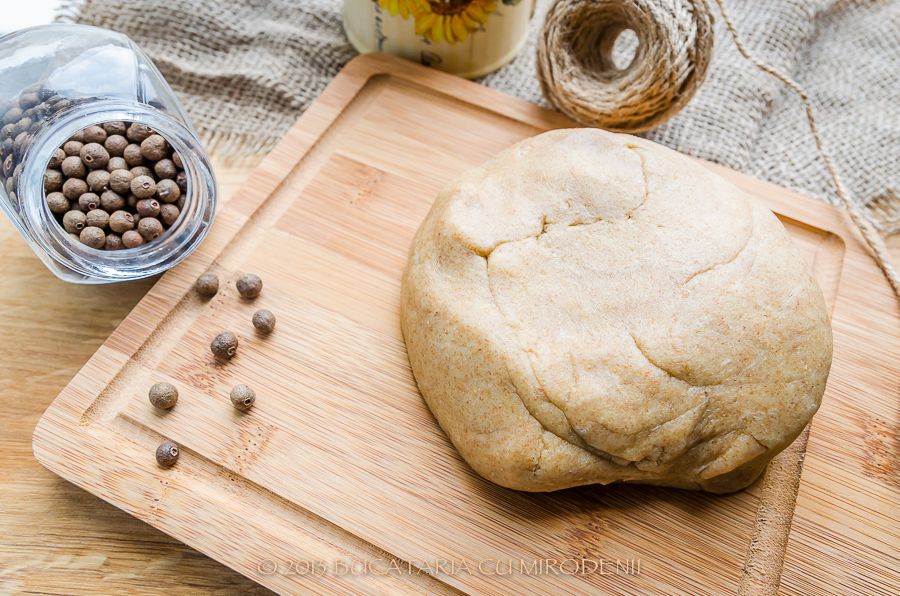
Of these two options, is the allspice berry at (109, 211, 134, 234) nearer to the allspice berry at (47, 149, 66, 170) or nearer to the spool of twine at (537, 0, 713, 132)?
the allspice berry at (47, 149, 66, 170)

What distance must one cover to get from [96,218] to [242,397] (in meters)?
0.65

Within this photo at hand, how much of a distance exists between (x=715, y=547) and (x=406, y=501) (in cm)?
77

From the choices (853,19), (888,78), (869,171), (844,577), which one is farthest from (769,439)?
(853,19)

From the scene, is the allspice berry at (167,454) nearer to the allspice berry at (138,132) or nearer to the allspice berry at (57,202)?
the allspice berry at (57,202)

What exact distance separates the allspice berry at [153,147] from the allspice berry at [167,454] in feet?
2.67

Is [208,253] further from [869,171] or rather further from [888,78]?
[888,78]

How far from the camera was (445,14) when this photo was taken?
2.12m

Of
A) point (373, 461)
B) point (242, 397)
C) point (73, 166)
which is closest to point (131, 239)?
point (73, 166)

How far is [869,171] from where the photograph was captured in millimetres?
2178

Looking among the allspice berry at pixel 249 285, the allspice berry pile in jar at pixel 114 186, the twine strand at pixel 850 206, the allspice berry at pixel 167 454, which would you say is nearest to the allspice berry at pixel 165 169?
the allspice berry pile in jar at pixel 114 186

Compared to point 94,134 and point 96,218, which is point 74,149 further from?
point 96,218

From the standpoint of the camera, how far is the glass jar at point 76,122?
1.64 m

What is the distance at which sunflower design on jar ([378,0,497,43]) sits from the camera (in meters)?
2.08

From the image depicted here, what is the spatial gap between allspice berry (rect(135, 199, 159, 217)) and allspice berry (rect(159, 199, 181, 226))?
26 mm
